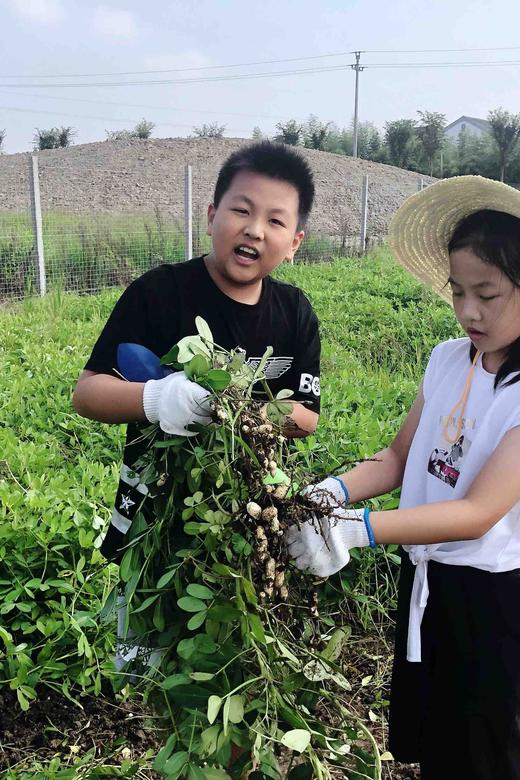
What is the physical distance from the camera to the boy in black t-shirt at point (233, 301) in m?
1.67

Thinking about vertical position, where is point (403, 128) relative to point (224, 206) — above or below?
above

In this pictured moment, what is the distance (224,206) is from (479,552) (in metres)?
0.95

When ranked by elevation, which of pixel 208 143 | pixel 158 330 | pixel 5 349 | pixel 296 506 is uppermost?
pixel 208 143

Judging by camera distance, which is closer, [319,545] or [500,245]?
[319,545]

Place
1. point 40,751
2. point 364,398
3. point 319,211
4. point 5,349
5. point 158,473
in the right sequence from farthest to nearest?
point 319,211 < point 5,349 < point 364,398 < point 40,751 < point 158,473

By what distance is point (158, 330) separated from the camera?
1699mm

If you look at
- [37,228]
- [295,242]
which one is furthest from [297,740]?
[37,228]

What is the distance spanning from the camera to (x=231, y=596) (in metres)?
1.20

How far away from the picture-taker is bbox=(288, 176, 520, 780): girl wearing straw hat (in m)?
1.39

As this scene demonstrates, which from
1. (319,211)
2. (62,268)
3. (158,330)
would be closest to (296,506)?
(158,330)

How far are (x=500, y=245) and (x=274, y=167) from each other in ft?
1.87

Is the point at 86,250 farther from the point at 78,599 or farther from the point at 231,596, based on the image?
the point at 231,596

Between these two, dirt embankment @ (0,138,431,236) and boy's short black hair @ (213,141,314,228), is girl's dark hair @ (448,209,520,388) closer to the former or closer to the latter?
boy's short black hair @ (213,141,314,228)

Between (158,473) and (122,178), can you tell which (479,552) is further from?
(122,178)
